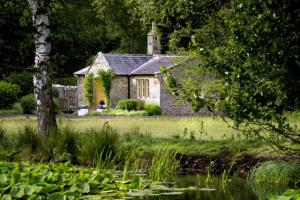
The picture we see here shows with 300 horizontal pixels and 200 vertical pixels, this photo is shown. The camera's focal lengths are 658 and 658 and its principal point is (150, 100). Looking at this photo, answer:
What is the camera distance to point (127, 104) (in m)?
40.2

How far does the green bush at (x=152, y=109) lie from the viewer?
39438 mm

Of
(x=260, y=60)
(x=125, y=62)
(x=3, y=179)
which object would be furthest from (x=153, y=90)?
(x=3, y=179)

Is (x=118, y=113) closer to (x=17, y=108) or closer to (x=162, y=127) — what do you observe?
(x=17, y=108)

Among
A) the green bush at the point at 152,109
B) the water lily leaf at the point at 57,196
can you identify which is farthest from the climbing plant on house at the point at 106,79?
the water lily leaf at the point at 57,196

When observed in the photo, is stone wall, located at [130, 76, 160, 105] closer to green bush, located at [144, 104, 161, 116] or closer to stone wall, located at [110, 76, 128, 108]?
green bush, located at [144, 104, 161, 116]

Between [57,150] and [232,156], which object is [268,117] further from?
[57,150]

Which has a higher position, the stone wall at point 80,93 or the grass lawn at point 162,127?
the stone wall at point 80,93

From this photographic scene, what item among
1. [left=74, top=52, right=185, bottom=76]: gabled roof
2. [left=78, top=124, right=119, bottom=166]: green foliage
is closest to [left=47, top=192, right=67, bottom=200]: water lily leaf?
[left=78, top=124, right=119, bottom=166]: green foliage

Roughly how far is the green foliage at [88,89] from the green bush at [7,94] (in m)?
4.80

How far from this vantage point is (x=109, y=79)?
42875 mm

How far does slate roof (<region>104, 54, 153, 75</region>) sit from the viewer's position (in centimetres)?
4372

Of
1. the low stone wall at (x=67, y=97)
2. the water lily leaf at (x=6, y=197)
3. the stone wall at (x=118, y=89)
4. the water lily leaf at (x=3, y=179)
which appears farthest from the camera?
the low stone wall at (x=67, y=97)

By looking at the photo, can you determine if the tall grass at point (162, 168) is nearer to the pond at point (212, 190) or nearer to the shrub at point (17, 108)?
the pond at point (212, 190)

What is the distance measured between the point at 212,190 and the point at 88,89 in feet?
108
